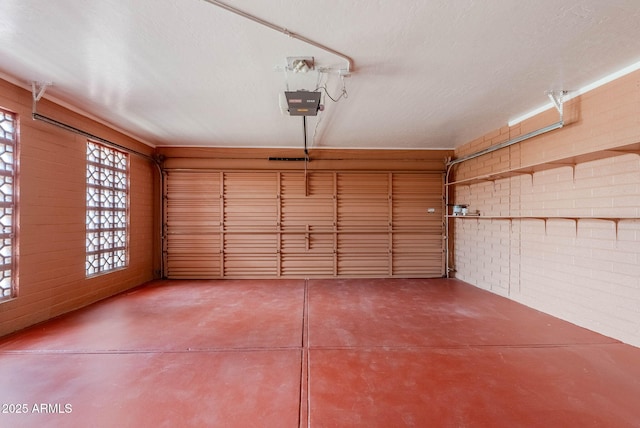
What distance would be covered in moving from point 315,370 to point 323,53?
118 inches

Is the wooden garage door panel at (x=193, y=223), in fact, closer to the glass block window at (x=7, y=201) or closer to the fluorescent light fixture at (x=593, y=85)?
the glass block window at (x=7, y=201)

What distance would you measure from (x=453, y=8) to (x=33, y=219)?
5.13 m

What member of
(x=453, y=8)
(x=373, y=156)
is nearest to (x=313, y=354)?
(x=453, y=8)

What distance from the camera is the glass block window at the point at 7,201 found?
320 centimetres

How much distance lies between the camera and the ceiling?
2131 mm

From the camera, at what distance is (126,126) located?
16.5 feet

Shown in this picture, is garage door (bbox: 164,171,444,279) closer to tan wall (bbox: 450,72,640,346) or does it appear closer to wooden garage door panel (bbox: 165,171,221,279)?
wooden garage door panel (bbox: 165,171,221,279)

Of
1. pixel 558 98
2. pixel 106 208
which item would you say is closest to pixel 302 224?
pixel 106 208

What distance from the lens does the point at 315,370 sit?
2.48 metres

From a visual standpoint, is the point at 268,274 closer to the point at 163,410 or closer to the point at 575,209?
the point at 163,410

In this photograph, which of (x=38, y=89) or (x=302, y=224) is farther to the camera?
(x=302, y=224)

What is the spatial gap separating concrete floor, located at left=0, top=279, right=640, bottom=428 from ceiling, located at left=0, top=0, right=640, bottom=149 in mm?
2979

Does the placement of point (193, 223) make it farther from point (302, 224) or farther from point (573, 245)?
point (573, 245)

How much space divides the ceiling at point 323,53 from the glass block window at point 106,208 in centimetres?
88
